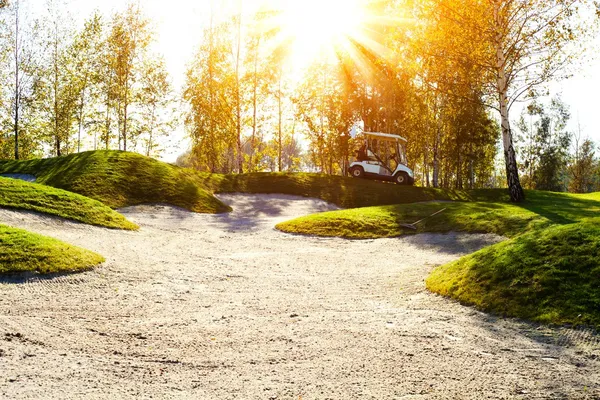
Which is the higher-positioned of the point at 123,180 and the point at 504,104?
the point at 504,104

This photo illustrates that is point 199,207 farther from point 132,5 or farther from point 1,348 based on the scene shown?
point 132,5

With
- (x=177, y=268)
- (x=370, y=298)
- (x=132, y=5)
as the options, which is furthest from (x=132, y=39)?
(x=370, y=298)

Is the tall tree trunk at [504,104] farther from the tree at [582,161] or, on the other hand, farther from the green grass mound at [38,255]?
the tree at [582,161]

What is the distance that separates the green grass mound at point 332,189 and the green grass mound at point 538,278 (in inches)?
757

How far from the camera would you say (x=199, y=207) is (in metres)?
23.7

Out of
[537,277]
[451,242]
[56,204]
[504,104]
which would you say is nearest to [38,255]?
[56,204]

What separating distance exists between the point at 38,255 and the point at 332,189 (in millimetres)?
22669

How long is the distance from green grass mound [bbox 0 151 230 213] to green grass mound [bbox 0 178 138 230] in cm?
436

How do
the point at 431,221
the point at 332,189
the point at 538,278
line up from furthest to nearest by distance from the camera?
the point at 332,189
the point at 431,221
the point at 538,278

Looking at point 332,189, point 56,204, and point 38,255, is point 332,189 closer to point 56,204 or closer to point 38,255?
point 56,204

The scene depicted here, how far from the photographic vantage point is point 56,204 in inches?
656

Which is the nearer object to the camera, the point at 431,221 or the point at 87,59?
the point at 431,221

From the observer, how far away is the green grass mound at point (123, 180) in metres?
23.3

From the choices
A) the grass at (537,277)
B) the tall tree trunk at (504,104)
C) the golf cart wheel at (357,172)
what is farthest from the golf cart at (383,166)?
the grass at (537,277)
